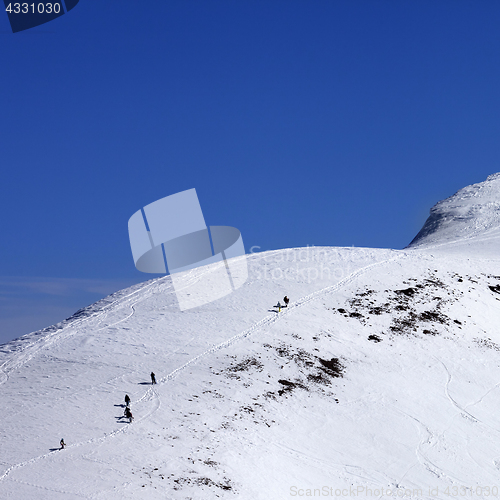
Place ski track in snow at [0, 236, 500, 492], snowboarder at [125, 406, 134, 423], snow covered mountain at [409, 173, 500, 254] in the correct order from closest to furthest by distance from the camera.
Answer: ski track in snow at [0, 236, 500, 492] → snowboarder at [125, 406, 134, 423] → snow covered mountain at [409, 173, 500, 254]

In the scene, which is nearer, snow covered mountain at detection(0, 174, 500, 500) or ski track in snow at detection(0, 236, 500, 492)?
snow covered mountain at detection(0, 174, 500, 500)

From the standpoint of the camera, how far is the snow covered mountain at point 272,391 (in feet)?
73.7

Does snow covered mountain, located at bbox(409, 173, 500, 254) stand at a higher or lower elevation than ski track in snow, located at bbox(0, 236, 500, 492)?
higher

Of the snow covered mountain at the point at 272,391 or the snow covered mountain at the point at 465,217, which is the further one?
the snow covered mountain at the point at 465,217

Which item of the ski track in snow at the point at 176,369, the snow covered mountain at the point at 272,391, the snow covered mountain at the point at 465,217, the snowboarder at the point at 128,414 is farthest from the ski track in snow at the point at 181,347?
the snow covered mountain at the point at 465,217

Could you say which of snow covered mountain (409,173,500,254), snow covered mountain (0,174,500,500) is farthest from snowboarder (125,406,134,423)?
snow covered mountain (409,173,500,254)

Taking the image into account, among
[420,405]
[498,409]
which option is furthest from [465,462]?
[498,409]

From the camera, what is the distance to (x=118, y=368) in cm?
3159

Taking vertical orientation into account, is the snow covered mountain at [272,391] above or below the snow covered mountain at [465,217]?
below

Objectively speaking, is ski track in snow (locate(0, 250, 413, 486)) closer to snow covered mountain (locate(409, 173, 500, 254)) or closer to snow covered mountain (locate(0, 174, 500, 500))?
snow covered mountain (locate(0, 174, 500, 500))

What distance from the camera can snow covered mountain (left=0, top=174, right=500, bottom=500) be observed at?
22.5m

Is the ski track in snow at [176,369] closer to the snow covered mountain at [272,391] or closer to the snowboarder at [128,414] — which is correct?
the snow covered mountain at [272,391]

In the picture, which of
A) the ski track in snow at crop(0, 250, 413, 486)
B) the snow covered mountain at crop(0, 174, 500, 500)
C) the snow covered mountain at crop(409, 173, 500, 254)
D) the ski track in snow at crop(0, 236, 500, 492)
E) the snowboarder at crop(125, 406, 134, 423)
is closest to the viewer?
the snow covered mountain at crop(0, 174, 500, 500)

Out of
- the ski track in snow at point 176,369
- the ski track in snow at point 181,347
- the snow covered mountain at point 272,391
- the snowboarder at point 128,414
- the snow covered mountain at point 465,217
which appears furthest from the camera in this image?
the snow covered mountain at point 465,217
